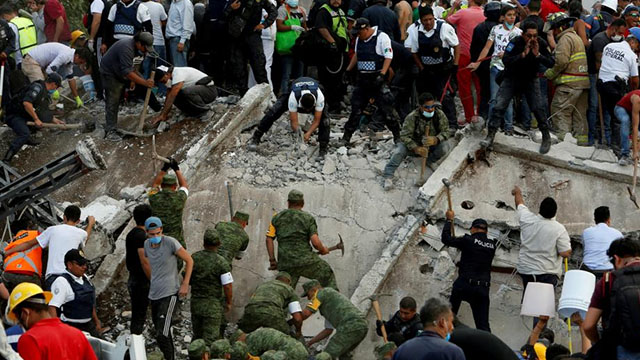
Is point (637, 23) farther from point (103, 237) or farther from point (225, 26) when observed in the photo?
point (103, 237)

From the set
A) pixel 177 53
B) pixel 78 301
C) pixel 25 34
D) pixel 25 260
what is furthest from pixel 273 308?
pixel 25 34

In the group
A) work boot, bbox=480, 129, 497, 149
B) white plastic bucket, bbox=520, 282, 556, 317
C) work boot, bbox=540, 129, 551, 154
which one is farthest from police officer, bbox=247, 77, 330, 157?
white plastic bucket, bbox=520, 282, 556, 317

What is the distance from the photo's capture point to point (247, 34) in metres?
16.0

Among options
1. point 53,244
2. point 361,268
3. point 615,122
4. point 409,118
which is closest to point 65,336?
point 53,244

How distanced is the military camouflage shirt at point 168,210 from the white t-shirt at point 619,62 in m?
5.88

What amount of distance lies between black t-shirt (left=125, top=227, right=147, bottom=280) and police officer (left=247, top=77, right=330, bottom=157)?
339 cm

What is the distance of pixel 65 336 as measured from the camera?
8.56 m

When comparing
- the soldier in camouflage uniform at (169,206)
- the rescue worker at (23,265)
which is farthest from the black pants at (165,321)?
the rescue worker at (23,265)

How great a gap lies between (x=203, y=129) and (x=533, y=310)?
5662mm

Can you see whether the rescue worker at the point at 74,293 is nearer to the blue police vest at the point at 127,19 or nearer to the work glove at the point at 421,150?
the work glove at the point at 421,150

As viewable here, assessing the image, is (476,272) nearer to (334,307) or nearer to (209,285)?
(334,307)

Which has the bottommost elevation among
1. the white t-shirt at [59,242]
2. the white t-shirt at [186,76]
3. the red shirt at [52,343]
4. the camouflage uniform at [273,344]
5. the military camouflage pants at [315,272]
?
the military camouflage pants at [315,272]

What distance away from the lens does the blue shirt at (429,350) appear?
8289 millimetres

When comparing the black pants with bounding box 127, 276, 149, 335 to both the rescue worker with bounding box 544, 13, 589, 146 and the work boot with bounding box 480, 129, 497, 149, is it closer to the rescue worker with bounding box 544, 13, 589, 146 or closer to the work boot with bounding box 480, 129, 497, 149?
the work boot with bounding box 480, 129, 497, 149
